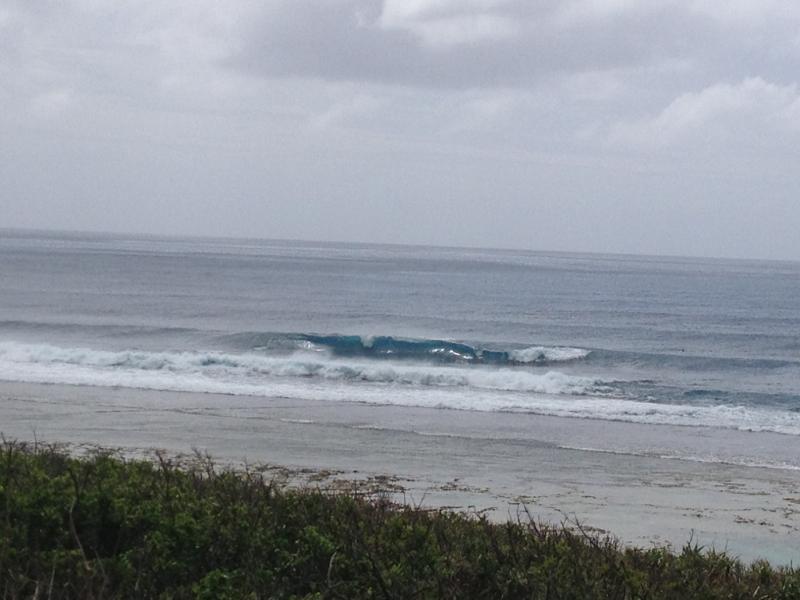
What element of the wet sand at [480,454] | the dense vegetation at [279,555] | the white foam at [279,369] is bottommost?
the white foam at [279,369]

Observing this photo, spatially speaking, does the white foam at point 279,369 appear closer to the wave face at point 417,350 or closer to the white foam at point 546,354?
the white foam at point 546,354

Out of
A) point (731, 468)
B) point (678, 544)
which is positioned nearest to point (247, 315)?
point (731, 468)

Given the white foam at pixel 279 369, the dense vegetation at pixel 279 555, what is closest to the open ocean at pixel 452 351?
the white foam at pixel 279 369

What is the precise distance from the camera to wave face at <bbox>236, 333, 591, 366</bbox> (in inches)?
1387

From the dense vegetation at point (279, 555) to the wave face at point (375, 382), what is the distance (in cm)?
1643

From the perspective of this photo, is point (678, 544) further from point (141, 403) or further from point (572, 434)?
point (141, 403)

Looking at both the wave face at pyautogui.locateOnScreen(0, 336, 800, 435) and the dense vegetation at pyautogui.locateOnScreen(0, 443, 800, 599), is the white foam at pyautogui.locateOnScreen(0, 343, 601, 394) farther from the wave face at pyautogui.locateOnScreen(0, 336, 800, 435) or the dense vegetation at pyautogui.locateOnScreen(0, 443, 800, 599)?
the dense vegetation at pyautogui.locateOnScreen(0, 443, 800, 599)

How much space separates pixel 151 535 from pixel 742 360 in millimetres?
32571

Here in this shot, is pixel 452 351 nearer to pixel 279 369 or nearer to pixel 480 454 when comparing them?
pixel 279 369

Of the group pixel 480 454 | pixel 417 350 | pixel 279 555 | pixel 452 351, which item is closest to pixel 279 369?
pixel 417 350

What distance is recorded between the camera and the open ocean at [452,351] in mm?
23266

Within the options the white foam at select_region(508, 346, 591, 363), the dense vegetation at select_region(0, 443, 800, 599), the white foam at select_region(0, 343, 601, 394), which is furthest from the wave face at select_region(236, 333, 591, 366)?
the dense vegetation at select_region(0, 443, 800, 599)

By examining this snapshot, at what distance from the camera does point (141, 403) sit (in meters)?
21.5

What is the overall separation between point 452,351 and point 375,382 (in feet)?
28.5
